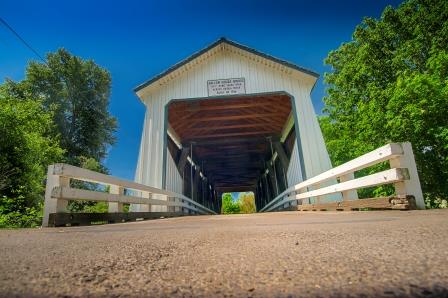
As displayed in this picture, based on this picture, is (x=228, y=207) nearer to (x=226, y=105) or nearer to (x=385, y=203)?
(x=226, y=105)

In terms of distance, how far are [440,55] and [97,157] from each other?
28.3 meters

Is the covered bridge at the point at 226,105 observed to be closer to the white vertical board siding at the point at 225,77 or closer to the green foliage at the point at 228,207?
the white vertical board siding at the point at 225,77

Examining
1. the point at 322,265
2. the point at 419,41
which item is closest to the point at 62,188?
the point at 322,265

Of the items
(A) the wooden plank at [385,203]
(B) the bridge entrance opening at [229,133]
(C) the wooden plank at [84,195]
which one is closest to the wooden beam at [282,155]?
(B) the bridge entrance opening at [229,133]

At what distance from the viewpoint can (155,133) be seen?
11.0 m

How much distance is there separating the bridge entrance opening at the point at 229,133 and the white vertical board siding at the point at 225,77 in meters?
0.34

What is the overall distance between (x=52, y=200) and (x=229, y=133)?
41.7ft

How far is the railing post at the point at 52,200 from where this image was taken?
396cm

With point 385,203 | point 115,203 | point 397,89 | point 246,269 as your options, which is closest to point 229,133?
point 397,89

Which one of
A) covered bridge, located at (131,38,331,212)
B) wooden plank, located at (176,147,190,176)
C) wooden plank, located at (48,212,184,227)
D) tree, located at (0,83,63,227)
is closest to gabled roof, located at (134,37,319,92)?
covered bridge, located at (131,38,331,212)

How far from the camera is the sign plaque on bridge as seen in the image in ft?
37.4

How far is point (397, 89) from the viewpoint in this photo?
12.4 meters

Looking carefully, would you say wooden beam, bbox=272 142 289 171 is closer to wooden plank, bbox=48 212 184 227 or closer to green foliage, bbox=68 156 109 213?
wooden plank, bbox=48 212 184 227

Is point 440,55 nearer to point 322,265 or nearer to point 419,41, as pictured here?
point 419,41
